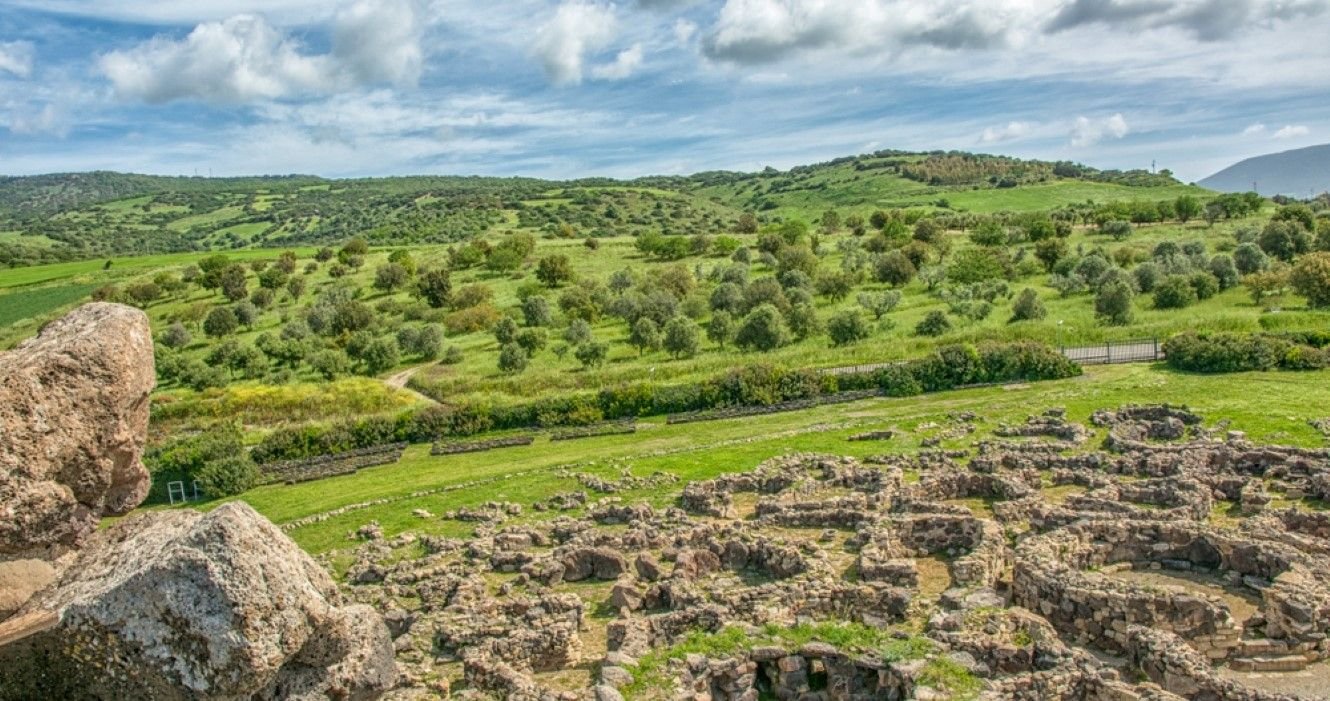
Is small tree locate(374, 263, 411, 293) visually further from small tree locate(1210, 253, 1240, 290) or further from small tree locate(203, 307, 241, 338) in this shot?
small tree locate(1210, 253, 1240, 290)

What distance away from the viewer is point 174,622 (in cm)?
902

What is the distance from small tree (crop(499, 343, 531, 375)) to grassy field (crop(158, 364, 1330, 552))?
17052 millimetres

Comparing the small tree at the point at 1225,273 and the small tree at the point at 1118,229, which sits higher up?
the small tree at the point at 1118,229

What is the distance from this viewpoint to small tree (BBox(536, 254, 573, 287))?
9231cm

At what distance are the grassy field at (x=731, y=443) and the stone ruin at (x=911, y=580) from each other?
2.61m

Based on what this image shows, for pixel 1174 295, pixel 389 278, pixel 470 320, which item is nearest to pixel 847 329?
pixel 1174 295

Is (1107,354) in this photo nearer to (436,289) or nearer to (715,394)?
(715,394)

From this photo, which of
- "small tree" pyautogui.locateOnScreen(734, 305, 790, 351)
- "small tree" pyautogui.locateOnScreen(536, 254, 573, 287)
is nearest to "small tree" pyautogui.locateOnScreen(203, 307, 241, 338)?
"small tree" pyautogui.locateOnScreen(536, 254, 573, 287)

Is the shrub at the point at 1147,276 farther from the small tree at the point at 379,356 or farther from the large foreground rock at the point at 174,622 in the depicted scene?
the large foreground rock at the point at 174,622

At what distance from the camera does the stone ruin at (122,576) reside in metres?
9.02

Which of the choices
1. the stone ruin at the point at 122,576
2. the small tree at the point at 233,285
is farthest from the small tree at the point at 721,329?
the small tree at the point at 233,285

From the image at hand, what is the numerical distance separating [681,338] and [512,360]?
11924mm

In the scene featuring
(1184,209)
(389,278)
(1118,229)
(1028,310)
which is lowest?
(1028,310)

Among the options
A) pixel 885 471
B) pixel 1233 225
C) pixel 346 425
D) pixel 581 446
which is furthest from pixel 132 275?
pixel 1233 225
